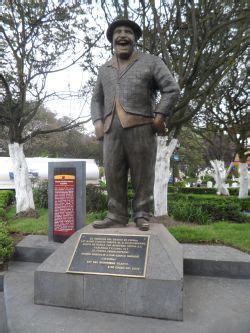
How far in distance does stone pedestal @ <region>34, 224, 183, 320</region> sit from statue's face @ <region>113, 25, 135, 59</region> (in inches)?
88.7

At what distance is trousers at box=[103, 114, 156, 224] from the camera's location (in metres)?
4.32

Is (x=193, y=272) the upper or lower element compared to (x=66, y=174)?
lower

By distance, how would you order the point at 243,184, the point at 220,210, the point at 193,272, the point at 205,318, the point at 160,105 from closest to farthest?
the point at 205,318 < the point at 160,105 < the point at 193,272 < the point at 220,210 < the point at 243,184

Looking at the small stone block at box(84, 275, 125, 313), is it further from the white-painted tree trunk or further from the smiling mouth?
the white-painted tree trunk

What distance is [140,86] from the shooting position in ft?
14.0

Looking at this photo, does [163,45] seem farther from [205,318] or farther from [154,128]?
[205,318]

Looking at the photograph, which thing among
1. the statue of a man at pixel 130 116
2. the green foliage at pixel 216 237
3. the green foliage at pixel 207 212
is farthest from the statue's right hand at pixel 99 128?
the green foliage at pixel 207 212

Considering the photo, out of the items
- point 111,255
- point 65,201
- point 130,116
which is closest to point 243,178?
point 65,201

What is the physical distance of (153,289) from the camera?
11.3 feet

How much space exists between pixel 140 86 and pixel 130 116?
40cm

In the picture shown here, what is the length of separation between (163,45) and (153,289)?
6.17 m

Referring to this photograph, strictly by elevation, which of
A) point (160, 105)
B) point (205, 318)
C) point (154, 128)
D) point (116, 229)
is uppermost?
point (160, 105)

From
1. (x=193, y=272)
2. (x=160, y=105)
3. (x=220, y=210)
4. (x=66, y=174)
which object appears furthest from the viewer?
(x=220, y=210)

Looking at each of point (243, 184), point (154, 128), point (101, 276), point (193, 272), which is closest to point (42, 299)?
point (101, 276)
